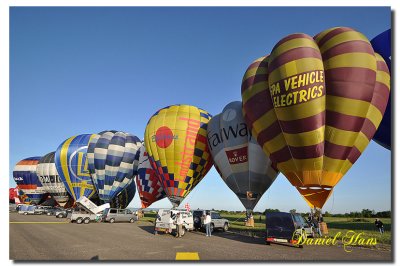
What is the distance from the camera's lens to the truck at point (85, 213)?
26609mm

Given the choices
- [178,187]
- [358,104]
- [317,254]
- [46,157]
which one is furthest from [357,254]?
[46,157]

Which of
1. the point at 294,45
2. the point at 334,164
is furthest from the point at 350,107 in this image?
the point at 294,45

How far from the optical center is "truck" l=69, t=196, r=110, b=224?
2661 cm

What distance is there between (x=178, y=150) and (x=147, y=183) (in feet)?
32.8

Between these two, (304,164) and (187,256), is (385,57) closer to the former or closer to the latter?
(304,164)

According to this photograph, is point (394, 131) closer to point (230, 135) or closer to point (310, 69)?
point (310, 69)

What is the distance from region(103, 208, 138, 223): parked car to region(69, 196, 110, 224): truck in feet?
3.03

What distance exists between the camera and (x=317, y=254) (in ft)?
36.0

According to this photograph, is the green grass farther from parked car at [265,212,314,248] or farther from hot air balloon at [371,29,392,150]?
hot air balloon at [371,29,392,150]

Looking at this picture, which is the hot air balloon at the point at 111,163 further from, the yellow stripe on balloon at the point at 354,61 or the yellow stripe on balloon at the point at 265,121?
the yellow stripe on balloon at the point at 354,61

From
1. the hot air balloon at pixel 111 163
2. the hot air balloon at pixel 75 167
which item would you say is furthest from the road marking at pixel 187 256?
the hot air balloon at pixel 75 167

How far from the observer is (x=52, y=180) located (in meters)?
45.8

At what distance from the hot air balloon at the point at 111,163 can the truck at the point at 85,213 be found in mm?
5393

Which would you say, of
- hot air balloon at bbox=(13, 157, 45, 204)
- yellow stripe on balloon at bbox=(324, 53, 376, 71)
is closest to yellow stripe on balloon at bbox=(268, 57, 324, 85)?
yellow stripe on balloon at bbox=(324, 53, 376, 71)
